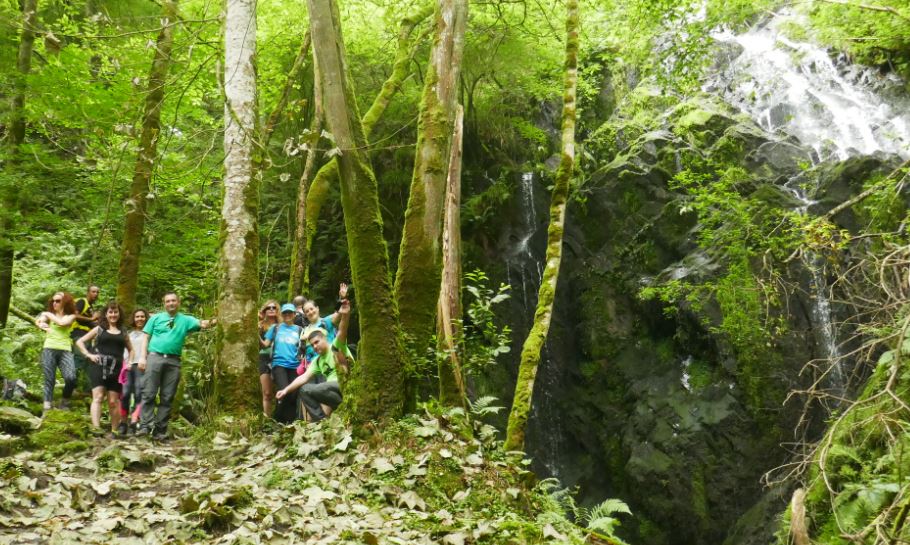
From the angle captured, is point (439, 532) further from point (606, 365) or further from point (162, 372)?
point (606, 365)

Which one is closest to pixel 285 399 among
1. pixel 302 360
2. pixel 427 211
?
pixel 302 360

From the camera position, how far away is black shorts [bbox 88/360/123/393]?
8.11 metres

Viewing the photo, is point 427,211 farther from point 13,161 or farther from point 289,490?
point 13,161

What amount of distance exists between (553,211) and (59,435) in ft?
18.3

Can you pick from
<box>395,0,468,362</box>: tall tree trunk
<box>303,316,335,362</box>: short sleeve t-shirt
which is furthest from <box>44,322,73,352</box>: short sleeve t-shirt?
<box>395,0,468,362</box>: tall tree trunk

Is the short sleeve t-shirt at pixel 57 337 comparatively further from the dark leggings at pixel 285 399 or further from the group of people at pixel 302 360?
the dark leggings at pixel 285 399

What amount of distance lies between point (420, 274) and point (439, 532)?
253cm

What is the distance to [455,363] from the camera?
646 centimetres

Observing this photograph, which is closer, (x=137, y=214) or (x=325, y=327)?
(x=325, y=327)

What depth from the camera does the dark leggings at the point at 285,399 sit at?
7.91m

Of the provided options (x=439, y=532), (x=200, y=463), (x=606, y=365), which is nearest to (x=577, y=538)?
(x=439, y=532)

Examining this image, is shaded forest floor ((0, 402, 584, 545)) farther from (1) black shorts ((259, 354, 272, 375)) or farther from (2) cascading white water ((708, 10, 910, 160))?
(2) cascading white water ((708, 10, 910, 160))

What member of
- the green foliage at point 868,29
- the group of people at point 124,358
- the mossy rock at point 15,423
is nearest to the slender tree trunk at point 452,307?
the group of people at point 124,358

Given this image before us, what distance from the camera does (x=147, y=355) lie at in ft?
25.5
